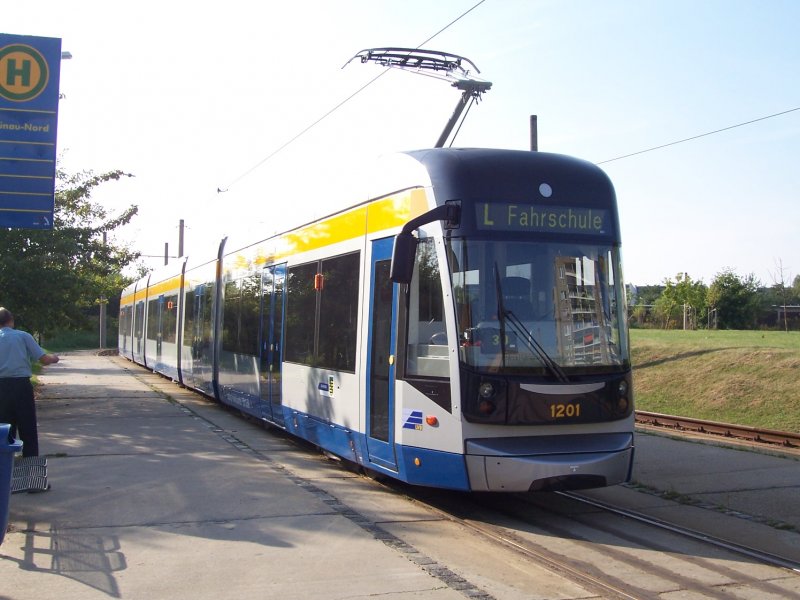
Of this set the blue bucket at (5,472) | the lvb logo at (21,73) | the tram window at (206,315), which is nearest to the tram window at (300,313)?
the lvb logo at (21,73)

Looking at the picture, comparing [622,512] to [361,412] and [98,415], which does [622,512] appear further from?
[98,415]

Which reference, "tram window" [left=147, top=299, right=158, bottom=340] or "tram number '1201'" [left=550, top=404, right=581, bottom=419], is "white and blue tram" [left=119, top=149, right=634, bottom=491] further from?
"tram window" [left=147, top=299, right=158, bottom=340]

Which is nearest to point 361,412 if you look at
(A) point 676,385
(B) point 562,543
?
(B) point 562,543

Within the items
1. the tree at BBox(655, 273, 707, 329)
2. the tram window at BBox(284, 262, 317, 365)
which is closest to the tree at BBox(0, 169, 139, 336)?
the tram window at BBox(284, 262, 317, 365)

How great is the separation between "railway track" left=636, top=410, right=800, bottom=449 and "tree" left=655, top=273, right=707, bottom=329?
3959 cm

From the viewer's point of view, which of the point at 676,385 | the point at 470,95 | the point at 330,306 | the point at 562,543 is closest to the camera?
the point at 562,543

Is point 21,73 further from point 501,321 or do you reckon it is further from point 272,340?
point 501,321


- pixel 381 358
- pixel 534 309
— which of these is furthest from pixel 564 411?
pixel 381 358

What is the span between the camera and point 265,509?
26.0ft

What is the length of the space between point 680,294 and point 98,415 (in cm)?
4726

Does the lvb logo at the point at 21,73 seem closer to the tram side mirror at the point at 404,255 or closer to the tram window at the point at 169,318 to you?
the tram side mirror at the point at 404,255

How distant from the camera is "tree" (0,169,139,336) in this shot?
16.5 m

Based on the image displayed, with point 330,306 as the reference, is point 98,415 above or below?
below

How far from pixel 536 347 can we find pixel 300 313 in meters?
4.27
